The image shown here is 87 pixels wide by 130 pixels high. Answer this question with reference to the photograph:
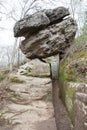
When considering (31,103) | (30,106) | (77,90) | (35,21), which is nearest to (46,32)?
(35,21)

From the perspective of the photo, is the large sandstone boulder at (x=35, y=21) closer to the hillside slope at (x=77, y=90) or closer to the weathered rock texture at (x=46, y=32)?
the weathered rock texture at (x=46, y=32)

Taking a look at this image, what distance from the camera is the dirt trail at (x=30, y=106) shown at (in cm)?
529

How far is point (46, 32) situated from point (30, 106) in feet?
11.5

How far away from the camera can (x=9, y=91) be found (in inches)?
280

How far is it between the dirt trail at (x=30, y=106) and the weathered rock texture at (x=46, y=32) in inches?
59.1

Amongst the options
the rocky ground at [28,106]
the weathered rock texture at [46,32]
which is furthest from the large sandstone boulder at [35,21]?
the rocky ground at [28,106]

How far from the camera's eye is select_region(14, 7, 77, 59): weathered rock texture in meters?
8.09

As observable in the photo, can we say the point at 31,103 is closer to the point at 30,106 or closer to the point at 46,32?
the point at 30,106

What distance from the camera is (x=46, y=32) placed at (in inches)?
328

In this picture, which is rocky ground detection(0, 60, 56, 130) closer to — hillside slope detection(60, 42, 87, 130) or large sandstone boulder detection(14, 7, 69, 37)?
hillside slope detection(60, 42, 87, 130)

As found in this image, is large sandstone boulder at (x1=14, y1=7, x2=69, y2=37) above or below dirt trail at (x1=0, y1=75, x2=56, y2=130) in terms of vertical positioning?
above

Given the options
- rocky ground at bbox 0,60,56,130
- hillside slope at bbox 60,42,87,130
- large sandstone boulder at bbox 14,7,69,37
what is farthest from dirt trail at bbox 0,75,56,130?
large sandstone boulder at bbox 14,7,69,37

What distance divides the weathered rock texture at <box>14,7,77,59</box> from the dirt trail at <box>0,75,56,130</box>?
1.50m

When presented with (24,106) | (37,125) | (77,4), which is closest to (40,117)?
(37,125)
